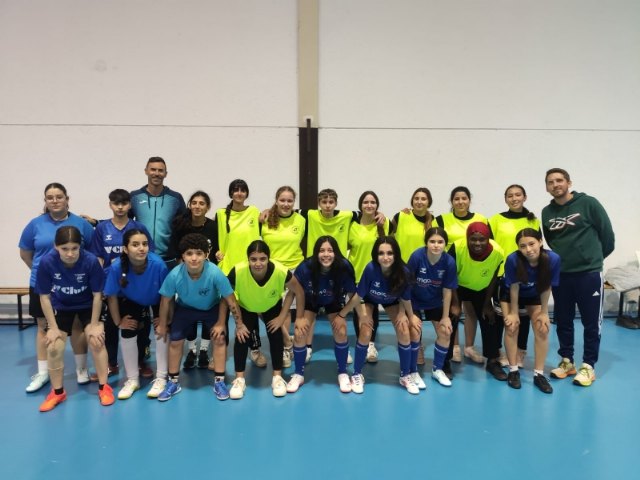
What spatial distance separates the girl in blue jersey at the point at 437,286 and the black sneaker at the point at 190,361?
1.91m

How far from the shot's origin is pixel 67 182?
15.3ft

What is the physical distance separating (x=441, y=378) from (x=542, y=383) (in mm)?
731

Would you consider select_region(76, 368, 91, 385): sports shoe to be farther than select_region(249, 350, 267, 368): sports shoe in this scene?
No

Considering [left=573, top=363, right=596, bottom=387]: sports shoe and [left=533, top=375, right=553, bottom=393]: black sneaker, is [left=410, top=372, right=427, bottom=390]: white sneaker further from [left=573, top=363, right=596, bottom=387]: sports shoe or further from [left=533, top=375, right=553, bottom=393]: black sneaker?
[left=573, top=363, right=596, bottom=387]: sports shoe

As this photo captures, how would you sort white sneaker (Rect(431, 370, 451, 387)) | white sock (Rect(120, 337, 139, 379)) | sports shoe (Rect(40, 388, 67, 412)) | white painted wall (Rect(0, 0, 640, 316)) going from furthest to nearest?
white painted wall (Rect(0, 0, 640, 316))
white sneaker (Rect(431, 370, 451, 387))
white sock (Rect(120, 337, 139, 379))
sports shoe (Rect(40, 388, 67, 412))

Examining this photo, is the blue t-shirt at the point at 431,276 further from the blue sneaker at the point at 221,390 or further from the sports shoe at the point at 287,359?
the blue sneaker at the point at 221,390

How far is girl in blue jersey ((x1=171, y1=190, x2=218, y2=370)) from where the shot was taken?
10.4 ft

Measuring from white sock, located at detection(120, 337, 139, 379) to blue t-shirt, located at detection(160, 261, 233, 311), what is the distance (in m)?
0.48

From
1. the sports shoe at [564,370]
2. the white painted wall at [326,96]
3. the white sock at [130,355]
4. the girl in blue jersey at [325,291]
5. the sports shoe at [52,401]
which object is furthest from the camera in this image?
the white painted wall at [326,96]

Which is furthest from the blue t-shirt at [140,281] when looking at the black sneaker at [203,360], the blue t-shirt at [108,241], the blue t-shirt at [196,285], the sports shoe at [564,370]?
the sports shoe at [564,370]

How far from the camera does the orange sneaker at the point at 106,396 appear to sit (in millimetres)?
2699

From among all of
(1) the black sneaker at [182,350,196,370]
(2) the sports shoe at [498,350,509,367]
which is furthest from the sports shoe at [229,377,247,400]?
(2) the sports shoe at [498,350,509,367]

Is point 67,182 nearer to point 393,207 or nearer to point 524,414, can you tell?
point 393,207

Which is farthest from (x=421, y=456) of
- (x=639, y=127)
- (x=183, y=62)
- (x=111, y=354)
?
(x=639, y=127)
